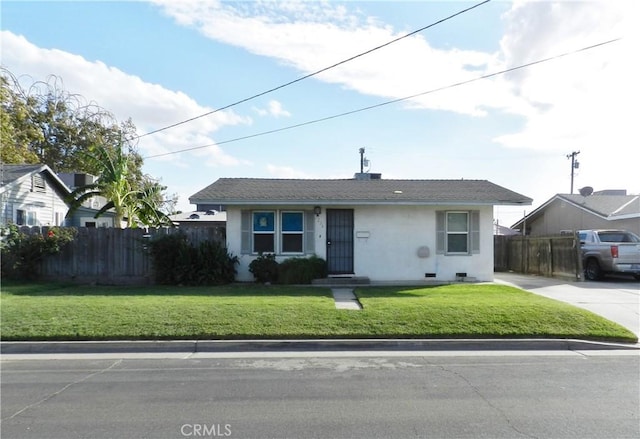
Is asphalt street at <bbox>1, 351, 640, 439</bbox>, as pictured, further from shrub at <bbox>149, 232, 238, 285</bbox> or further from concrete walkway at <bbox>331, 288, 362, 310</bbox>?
shrub at <bbox>149, 232, 238, 285</bbox>

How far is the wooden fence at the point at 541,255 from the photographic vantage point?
56.7 ft

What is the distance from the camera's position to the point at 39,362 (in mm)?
7344

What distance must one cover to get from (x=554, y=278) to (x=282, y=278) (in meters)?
10.5

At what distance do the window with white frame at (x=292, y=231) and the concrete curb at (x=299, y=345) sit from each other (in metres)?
7.56

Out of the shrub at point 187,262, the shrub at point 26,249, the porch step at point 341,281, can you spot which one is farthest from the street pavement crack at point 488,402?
the shrub at point 26,249

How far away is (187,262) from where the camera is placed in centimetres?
1438

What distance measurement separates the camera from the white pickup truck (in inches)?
666

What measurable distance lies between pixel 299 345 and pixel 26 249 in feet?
35.7

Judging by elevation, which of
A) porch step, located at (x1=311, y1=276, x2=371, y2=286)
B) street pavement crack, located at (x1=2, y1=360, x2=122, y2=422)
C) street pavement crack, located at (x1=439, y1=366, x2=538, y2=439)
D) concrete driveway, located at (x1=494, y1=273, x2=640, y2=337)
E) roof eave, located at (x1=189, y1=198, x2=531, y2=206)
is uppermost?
roof eave, located at (x1=189, y1=198, x2=531, y2=206)

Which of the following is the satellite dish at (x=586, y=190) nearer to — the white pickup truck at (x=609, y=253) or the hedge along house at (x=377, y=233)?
the white pickup truck at (x=609, y=253)

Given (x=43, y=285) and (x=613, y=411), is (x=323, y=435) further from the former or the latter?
(x=43, y=285)

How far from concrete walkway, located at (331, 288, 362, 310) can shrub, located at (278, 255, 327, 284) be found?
1496 millimetres

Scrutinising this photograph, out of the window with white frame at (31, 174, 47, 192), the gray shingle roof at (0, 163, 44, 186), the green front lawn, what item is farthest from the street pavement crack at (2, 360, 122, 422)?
the window with white frame at (31, 174, 47, 192)

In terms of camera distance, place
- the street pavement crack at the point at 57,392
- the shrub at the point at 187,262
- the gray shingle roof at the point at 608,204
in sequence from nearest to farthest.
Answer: the street pavement crack at the point at 57,392, the shrub at the point at 187,262, the gray shingle roof at the point at 608,204
